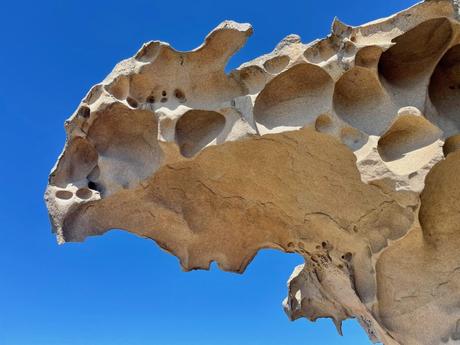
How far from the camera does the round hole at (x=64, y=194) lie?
16.8 ft

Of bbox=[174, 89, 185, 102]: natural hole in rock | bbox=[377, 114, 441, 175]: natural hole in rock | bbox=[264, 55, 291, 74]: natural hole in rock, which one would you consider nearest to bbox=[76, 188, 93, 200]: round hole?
bbox=[174, 89, 185, 102]: natural hole in rock

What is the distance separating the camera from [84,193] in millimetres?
5148

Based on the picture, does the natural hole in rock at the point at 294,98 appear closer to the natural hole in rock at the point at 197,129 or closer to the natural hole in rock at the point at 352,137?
the natural hole in rock at the point at 352,137

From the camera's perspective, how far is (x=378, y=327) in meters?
5.37

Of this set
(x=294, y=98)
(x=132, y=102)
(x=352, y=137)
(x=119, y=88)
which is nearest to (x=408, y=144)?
(x=352, y=137)

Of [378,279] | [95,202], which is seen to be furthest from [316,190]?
[95,202]

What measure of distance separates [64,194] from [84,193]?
182mm

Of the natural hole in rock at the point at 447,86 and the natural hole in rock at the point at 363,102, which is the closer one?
the natural hole in rock at the point at 363,102

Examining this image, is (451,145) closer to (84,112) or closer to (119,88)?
(119,88)

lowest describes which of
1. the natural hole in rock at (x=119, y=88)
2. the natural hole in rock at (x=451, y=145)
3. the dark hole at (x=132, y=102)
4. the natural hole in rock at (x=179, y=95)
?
the natural hole in rock at (x=451, y=145)

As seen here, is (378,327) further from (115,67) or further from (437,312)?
(115,67)

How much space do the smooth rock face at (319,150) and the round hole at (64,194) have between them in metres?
0.02

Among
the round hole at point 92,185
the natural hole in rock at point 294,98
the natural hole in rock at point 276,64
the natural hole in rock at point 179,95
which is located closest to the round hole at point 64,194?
the round hole at point 92,185

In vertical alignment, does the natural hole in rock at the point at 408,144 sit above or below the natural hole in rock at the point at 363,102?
below
